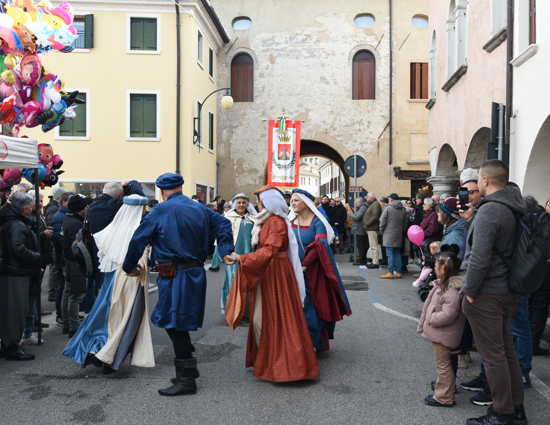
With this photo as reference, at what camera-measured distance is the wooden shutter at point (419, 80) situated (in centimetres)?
2391

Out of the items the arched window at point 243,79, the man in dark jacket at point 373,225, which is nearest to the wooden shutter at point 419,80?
the arched window at point 243,79

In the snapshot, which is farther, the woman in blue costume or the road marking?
the woman in blue costume

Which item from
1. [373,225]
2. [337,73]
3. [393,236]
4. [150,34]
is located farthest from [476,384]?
[337,73]

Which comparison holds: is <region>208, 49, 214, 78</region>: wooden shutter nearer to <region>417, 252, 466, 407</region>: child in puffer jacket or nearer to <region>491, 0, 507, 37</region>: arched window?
<region>491, 0, 507, 37</region>: arched window

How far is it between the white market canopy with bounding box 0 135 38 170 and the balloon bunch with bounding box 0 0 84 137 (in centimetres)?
102

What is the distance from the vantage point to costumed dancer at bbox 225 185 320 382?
4809mm

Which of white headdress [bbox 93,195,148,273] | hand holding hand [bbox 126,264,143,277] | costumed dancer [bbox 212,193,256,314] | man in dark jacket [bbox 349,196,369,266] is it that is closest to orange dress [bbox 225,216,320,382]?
hand holding hand [bbox 126,264,143,277]

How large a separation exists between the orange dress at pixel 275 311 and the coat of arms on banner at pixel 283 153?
50.6ft

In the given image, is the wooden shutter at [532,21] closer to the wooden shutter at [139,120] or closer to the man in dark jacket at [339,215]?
the man in dark jacket at [339,215]

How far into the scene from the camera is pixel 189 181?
67.7ft

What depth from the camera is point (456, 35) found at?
13.4m

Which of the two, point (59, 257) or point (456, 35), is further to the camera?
point (456, 35)

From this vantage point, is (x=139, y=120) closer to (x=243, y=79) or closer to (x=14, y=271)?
(x=243, y=79)

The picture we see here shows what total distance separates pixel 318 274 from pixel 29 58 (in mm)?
4796
